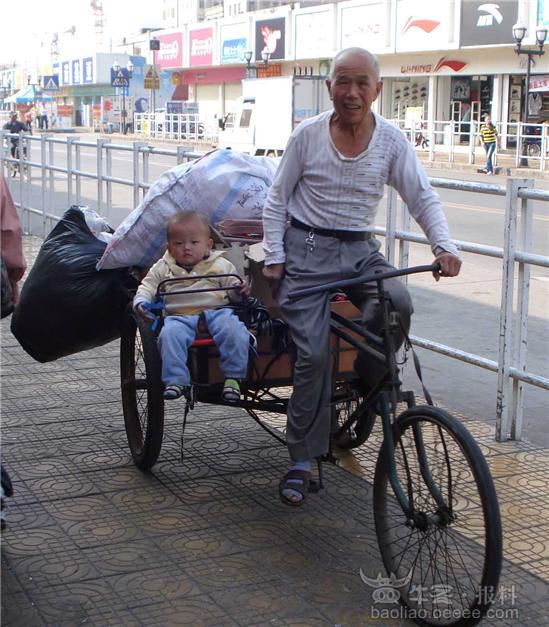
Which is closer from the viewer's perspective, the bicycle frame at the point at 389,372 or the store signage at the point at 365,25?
the bicycle frame at the point at 389,372

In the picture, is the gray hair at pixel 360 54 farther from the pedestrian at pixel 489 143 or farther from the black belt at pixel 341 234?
the pedestrian at pixel 489 143

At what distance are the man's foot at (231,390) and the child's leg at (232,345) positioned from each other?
→ 0.09ft

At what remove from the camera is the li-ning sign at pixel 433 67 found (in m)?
39.9

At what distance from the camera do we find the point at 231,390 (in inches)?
173

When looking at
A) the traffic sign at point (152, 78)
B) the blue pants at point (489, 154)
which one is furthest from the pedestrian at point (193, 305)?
the traffic sign at point (152, 78)

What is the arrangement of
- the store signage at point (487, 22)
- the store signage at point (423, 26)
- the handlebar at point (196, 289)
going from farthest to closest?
the store signage at point (423, 26), the store signage at point (487, 22), the handlebar at point (196, 289)

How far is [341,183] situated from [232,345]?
0.84 metres

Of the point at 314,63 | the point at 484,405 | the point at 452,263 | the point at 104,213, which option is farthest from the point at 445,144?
the point at 452,263

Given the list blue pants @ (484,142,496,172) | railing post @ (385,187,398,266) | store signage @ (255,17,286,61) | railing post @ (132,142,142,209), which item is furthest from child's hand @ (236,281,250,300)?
store signage @ (255,17,286,61)

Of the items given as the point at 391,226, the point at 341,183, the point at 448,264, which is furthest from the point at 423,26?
the point at 448,264

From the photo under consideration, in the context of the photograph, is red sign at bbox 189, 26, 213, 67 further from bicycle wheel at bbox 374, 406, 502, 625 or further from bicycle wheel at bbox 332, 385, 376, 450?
bicycle wheel at bbox 374, 406, 502, 625

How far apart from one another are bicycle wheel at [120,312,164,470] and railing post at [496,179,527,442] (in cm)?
193

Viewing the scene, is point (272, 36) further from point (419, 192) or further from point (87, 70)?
point (419, 192)

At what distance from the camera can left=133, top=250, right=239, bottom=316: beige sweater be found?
466cm
